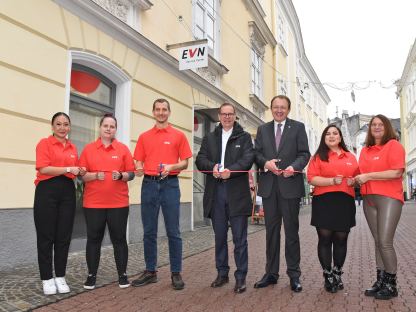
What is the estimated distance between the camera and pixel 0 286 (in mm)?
4379

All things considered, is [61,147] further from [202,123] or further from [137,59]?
[202,123]

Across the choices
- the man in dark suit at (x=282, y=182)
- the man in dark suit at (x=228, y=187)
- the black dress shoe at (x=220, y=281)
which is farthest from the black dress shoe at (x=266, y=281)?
the black dress shoe at (x=220, y=281)

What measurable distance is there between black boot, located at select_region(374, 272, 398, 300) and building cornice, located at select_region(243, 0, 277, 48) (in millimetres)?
12954

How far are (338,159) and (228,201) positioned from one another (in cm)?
125

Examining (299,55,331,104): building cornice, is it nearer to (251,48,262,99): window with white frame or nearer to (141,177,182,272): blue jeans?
(251,48,262,99): window with white frame

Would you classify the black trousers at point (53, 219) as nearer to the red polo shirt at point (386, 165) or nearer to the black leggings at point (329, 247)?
the black leggings at point (329, 247)

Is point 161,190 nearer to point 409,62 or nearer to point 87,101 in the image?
point 87,101

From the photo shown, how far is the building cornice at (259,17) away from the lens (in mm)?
15577

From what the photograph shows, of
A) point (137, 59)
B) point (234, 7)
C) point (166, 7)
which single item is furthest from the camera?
point (234, 7)

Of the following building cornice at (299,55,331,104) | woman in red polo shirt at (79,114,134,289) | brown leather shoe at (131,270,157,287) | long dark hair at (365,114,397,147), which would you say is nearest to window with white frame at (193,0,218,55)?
woman in red polo shirt at (79,114,134,289)

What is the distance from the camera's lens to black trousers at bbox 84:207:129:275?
4.29 meters

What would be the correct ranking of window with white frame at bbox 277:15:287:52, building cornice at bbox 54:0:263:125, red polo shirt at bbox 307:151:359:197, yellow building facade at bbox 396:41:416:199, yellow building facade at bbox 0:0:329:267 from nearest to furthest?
1. red polo shirt at bbox 307:151:359:197
2. yellow building facade at bbox 0:0:329:267
3. building cornice at bbox 54:0:263:125
4. window with white frame at bbox 277:15:287:52
5. yellow building facade at bbox 396:41:416:199

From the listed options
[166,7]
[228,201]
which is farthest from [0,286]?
[166,7]

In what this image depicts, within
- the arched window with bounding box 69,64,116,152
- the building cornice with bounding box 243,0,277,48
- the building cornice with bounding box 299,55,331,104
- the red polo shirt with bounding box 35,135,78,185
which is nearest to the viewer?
the red polo shirt with bounding box 35,135,78,185
